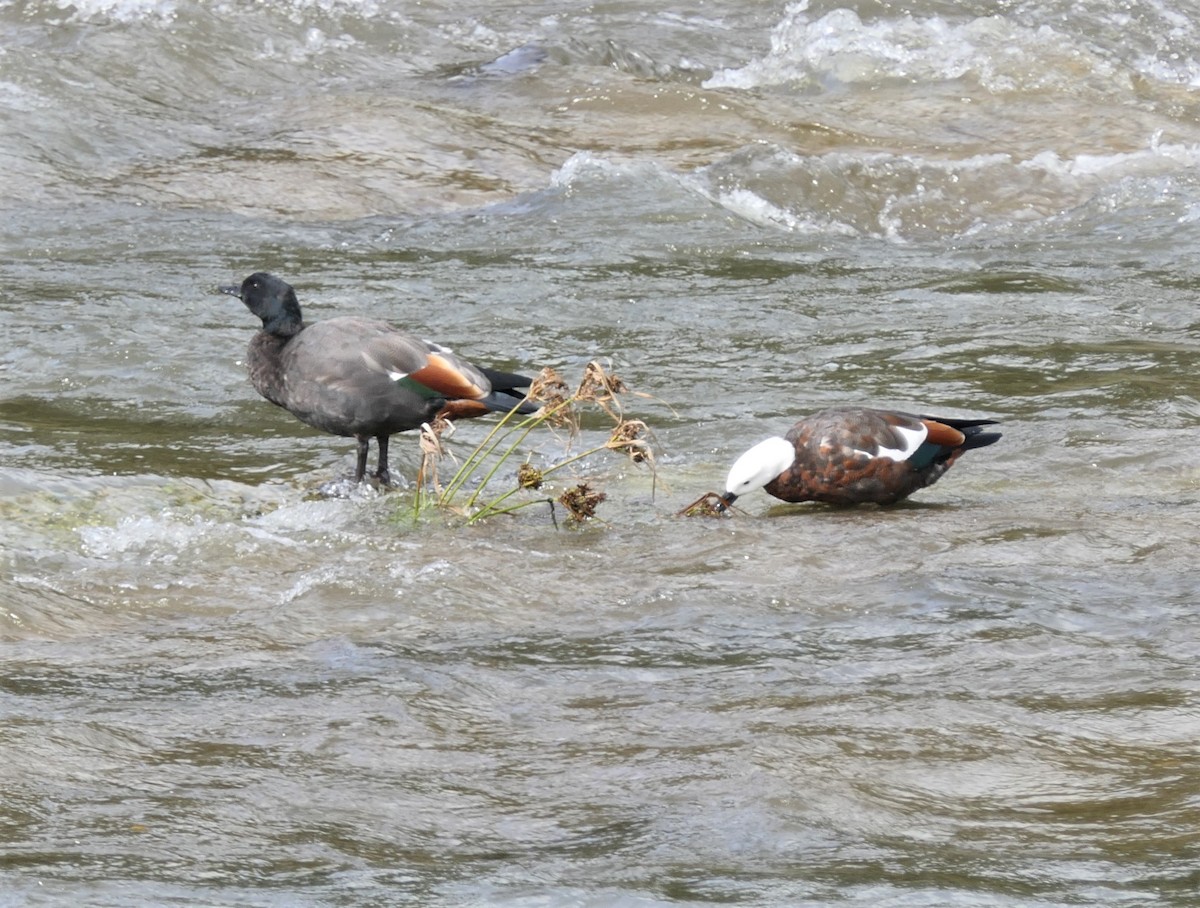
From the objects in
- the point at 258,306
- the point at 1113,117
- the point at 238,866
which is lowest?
the point at 238,866

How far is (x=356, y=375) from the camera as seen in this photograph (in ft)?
22.2

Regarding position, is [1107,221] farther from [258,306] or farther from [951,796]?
[951,796]

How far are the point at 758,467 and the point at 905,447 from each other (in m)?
0.60

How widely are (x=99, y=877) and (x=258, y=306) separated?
3.77m

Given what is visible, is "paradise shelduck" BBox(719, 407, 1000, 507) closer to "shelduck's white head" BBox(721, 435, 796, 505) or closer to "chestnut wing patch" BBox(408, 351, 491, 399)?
"shelduck's white head" BBox(721, 435, 796, 505)

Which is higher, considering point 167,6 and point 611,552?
point 167,6

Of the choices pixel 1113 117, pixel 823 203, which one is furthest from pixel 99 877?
pixel 1113 117

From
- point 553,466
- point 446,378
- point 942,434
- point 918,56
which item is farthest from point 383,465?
point 918,56

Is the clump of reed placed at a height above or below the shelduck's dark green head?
below

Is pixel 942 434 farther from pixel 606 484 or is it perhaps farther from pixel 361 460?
pixel 361 460

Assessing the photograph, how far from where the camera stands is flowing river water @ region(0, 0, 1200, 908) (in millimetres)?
3771

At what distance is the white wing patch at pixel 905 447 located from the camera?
6.79 m

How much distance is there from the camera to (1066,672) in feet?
15.6

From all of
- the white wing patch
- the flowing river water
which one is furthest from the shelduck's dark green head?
the white wing patch
